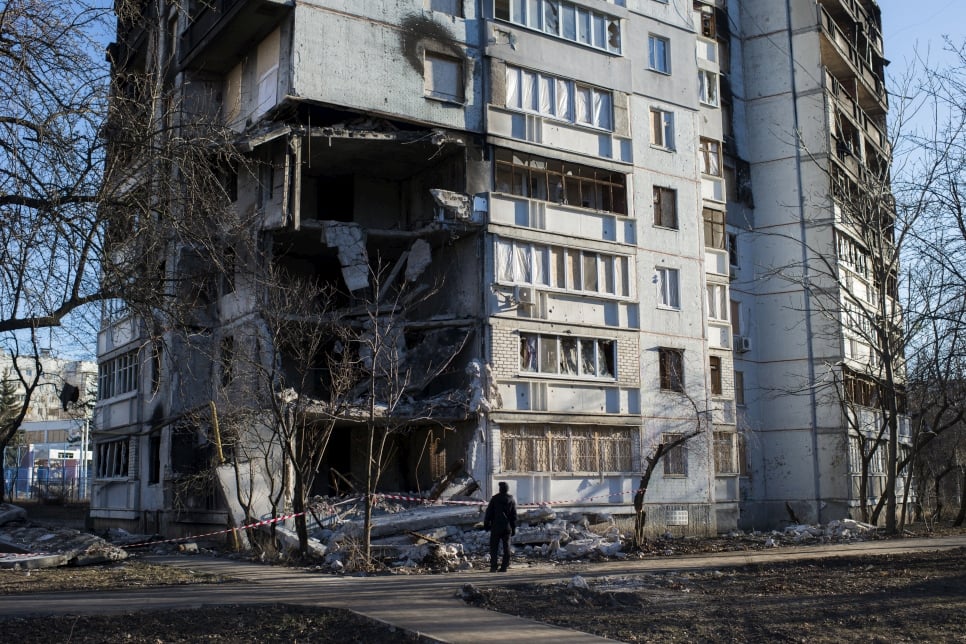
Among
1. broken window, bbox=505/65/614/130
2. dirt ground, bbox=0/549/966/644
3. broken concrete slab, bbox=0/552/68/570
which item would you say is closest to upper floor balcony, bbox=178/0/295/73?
broken window, bbox=505/65/614/130

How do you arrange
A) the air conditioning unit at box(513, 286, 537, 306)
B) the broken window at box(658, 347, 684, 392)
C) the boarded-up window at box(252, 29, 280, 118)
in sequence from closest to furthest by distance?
the boarded-up window at box(252, 29, 280, 118), the air conditioning unit at box(513, 286, 537, 306), the broken window at box(658, 347, 684, 392)

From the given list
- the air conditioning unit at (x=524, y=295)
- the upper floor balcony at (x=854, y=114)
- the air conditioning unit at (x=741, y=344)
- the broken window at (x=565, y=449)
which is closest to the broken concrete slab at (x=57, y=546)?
the broken window at (x=565, y=449)

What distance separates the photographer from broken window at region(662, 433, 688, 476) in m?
31.6

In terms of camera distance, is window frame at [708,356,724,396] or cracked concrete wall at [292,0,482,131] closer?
cracked concrete wall at [292,0,482,131]

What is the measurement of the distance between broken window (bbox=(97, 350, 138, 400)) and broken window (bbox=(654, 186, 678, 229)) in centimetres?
1838

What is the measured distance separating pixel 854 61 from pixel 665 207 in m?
20.2

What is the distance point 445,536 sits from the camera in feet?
76.8

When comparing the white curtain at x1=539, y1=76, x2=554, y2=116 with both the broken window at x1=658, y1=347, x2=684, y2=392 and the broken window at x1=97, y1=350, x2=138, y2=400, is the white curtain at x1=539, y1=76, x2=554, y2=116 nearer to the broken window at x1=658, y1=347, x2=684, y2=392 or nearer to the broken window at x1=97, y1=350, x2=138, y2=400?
the broken window at x1=658, y1=347, x2=684, y2=392

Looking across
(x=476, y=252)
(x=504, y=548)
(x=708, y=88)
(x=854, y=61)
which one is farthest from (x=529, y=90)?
(x=854, y=61)

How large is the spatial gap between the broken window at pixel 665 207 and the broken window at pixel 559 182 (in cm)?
167

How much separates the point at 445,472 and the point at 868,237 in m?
15.9

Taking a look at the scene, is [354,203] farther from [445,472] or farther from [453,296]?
[445,472]

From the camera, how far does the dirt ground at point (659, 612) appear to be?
10508 millimetres

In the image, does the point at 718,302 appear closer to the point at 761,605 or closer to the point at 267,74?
the point at 267,74
